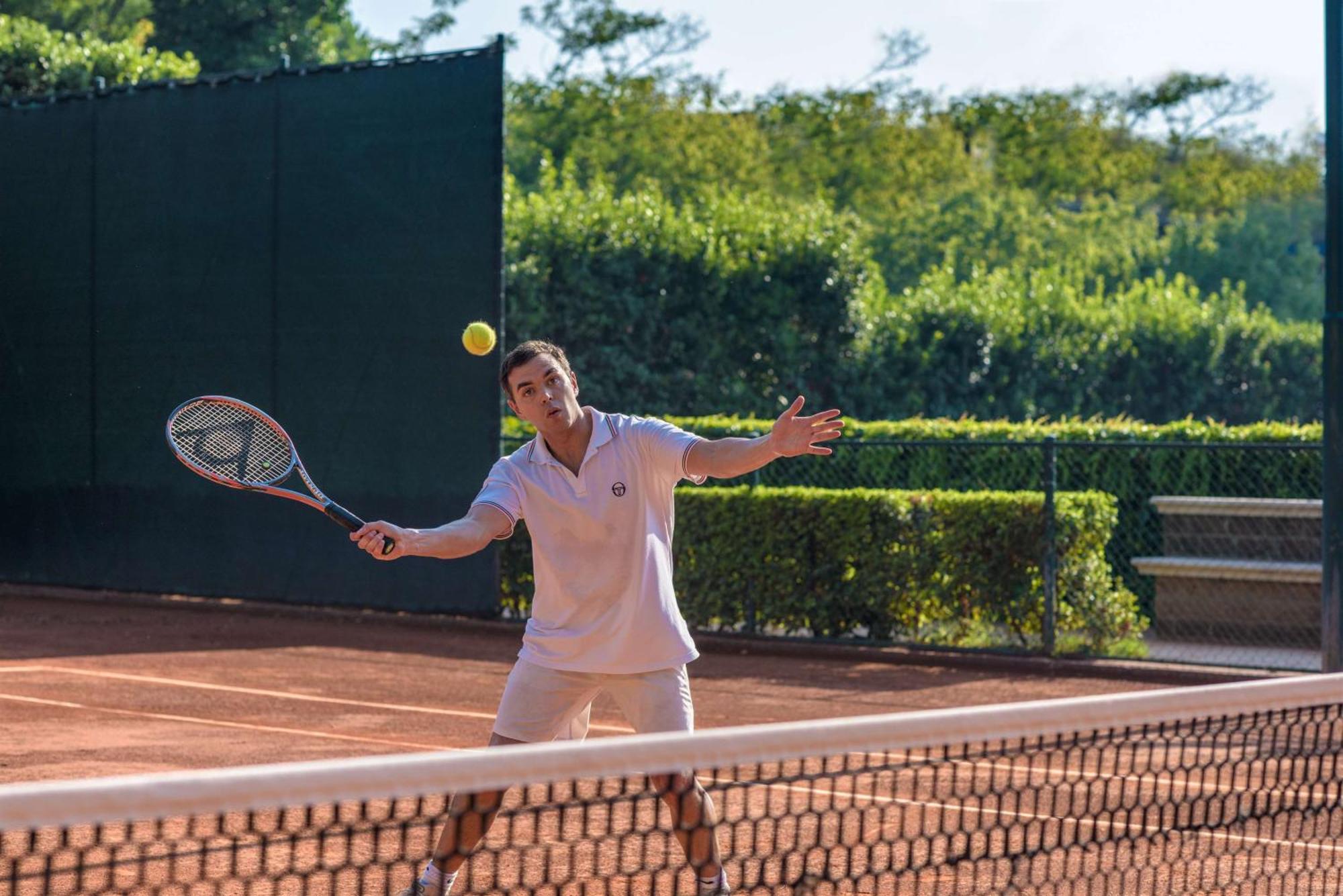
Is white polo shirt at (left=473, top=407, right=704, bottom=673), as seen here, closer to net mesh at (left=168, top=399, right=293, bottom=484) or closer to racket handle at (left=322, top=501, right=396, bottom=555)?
racket handle at (left=322, top=501, right=396, bottom=555)

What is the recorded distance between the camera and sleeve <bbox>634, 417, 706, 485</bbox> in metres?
4.61

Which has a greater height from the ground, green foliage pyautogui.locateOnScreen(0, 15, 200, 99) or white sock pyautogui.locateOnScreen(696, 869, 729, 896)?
green foliage pyautogui.locateOnScreen(0, 15, 200, 99)

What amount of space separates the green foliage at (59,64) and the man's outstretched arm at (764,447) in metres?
16.4

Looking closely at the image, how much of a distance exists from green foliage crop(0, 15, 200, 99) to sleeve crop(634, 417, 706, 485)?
16.3 m

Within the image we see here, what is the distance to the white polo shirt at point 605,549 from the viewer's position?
4582mm

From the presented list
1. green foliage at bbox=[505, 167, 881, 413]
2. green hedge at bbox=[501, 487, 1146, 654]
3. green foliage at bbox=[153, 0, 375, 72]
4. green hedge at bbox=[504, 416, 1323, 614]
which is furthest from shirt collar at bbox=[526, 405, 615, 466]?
green foliage at bbox=[153, 0, 375, 72]

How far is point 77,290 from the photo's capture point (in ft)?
49.3

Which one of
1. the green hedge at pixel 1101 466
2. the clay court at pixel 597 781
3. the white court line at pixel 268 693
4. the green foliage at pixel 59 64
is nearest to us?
the clay court at pixel 597 781

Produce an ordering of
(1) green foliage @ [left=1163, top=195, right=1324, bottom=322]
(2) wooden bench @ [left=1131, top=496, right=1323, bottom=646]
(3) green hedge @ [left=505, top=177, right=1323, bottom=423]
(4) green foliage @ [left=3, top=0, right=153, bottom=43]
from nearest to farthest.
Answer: (2) wooden bench @ [left=1131, top=496, right=1323, bottom=646], (3) green hedge @ [left=505, top=177, right=1323, bottom=423], (4) green foliage @ [left=3, top=0, right=153, bottom=43], (1) green foliage @ [left=1163, top=195, right=1324, bottom=322]

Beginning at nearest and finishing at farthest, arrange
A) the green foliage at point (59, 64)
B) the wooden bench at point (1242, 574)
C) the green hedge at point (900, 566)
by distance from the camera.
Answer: the green hedge at point (900, 566)
the wooden bench at point (1242, 574)
the green foliage at point (59, 64)

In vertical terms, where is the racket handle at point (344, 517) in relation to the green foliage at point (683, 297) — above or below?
below

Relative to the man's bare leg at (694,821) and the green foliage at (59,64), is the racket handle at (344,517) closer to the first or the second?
the man's bare leg at (694,821)

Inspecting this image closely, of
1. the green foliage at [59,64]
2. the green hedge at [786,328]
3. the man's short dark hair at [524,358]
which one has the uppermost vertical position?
the green foliage at [59,64]

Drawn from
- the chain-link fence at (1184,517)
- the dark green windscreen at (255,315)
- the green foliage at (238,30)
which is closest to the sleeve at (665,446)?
the chain-link fence at (1184,517)
